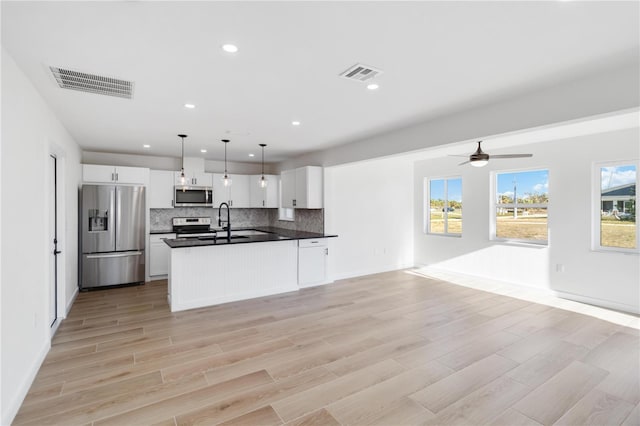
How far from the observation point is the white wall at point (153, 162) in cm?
632

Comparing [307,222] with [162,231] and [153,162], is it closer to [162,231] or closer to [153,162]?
[162,231]

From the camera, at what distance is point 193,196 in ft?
22.4

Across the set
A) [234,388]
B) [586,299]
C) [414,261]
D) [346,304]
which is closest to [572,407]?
[234,388]

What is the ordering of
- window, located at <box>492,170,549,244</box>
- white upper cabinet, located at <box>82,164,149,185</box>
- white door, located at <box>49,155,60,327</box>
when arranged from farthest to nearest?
1. white upper cabinet, located at <box>82,164,149,185</box>
2. window, located at <box>492,170,549,244</box>
3. white door, located at <box>49,155,60,327</box>

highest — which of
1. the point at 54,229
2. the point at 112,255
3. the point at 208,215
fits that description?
the point at 208,215

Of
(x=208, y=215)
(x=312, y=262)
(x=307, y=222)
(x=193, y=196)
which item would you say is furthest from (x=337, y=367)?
(x=208, y=215)

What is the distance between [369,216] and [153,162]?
186 inches

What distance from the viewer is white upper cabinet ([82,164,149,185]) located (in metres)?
5.73

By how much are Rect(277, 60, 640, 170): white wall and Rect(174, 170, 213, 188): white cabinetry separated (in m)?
3.90

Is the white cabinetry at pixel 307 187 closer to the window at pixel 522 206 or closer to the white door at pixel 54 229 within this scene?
the window at pixel 522 206

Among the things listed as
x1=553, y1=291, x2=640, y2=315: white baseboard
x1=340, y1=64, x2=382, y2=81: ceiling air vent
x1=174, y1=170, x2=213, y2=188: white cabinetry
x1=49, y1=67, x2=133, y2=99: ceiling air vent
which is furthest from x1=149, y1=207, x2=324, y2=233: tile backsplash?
x1=553, y1=291, x2=640, y2=315: white baseboard

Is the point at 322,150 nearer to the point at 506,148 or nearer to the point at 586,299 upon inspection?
the point at 506,148

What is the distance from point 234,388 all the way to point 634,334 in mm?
4358

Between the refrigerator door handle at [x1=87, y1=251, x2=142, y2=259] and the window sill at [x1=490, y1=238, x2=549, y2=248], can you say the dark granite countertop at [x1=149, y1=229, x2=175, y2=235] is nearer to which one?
the refrigerator door handle at [x1=87, y1=251, x2=142, y2=259]
